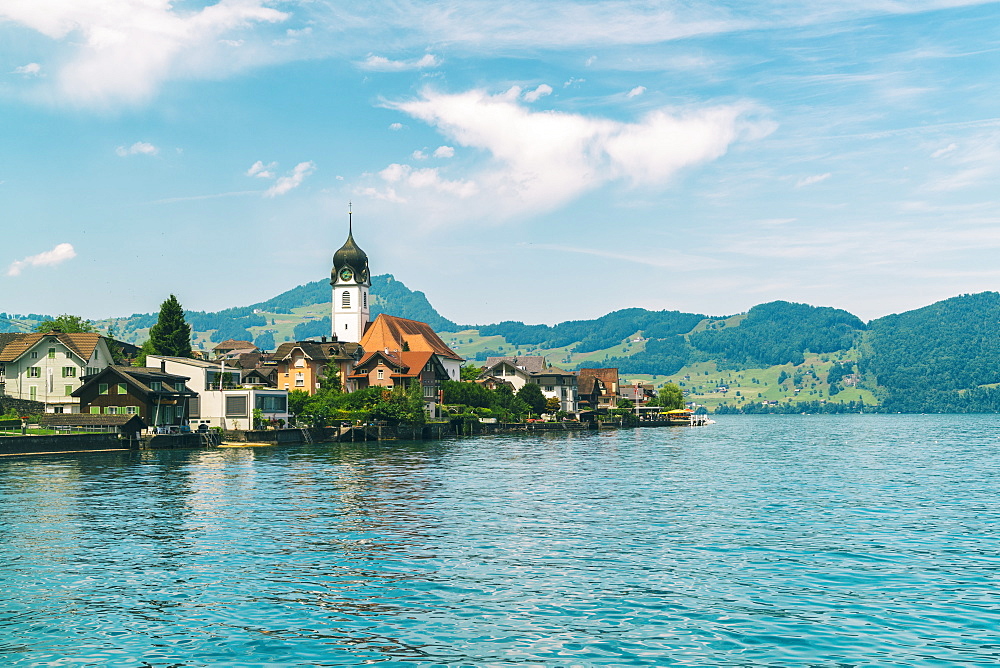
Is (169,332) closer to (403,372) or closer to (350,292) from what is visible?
(403,372)

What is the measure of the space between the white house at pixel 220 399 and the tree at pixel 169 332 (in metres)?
23.8

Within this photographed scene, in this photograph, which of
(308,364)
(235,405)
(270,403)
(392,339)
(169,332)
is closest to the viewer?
(235,405)

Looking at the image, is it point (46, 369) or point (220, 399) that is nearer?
point (46, 369)

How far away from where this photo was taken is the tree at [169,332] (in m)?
146

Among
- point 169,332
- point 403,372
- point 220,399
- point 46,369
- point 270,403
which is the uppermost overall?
point 169,332

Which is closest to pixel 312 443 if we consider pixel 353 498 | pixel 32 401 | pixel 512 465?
pixel 32 401

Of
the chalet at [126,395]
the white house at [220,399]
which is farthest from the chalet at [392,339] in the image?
the chalet at [126,395]

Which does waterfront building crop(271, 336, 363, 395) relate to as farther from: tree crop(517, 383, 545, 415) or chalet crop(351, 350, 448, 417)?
tree crop(517, 383, 545, 415)

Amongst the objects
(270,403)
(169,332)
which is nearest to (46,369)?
(270,403)

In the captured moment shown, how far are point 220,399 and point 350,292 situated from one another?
77.1 metres

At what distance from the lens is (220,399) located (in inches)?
Result: 4710

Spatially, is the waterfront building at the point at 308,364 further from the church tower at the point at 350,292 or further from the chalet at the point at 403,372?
the church tower at the point at 350,292

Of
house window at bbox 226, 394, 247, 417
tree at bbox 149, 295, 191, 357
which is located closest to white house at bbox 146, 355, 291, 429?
house window at bbox 226, 394, 247, 417

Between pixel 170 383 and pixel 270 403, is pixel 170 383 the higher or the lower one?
the higher one
